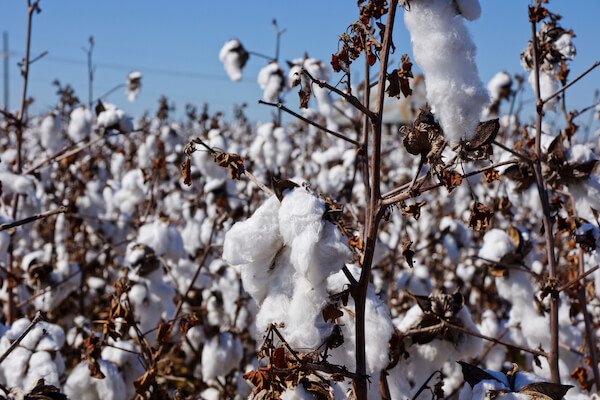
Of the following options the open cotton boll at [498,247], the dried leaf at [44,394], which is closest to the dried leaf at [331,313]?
the dried leaf at [44,394]

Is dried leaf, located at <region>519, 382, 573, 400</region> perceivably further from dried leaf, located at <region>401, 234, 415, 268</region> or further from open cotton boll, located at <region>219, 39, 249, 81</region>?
open cotton boll, located at <region>219, 39, 249, 81</region>

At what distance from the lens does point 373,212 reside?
1.33 m

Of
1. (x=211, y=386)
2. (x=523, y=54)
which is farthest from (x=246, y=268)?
(x=211, y=386)

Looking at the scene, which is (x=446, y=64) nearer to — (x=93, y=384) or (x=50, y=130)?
(x=93, y=384)

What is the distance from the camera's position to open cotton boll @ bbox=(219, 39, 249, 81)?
4.09 metres

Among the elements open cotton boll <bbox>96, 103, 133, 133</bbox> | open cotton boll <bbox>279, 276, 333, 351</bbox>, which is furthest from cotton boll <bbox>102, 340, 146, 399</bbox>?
open cotton boll <bbox>279, 276, 333, 351</bbox>

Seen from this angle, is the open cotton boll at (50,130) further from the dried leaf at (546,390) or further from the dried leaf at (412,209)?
the dried leaf at (546,390)

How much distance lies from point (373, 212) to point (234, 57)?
2993mm

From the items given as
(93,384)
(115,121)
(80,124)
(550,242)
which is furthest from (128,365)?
(80,124)

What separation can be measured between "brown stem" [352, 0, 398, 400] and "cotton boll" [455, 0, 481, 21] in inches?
5.0

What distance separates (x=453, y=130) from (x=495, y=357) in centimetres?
262

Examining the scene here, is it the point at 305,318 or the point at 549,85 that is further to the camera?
the point at 549,85

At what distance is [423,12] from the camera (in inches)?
47.8

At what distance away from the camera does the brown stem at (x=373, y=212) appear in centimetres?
125
